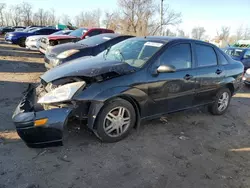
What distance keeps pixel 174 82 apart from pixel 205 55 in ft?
3.71

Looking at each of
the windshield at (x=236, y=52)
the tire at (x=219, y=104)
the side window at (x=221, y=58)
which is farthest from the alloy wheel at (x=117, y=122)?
the windshield at (x=236, y=52)

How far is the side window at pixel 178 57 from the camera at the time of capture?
155 inches

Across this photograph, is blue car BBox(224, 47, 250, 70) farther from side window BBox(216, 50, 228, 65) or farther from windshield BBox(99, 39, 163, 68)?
windshield BBox(99, 39, 163, 68)

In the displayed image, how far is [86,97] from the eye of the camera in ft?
10.4

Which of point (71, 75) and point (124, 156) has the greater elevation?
point (71, 75)

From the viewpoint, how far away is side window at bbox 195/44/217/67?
4483 mm

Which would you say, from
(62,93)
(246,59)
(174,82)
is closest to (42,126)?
(62,93)

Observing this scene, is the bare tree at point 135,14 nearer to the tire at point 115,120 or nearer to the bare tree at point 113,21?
the bare tree at point 113,21

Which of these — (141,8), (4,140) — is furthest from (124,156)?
(141,8)

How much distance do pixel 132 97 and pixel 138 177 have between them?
1236mm

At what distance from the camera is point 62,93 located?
3.15 metres

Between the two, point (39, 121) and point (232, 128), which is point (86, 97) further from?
point (232, 128)

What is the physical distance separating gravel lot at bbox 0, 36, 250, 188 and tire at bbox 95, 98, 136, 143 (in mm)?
139

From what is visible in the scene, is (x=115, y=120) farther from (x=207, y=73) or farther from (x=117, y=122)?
(x=207, y=73)
